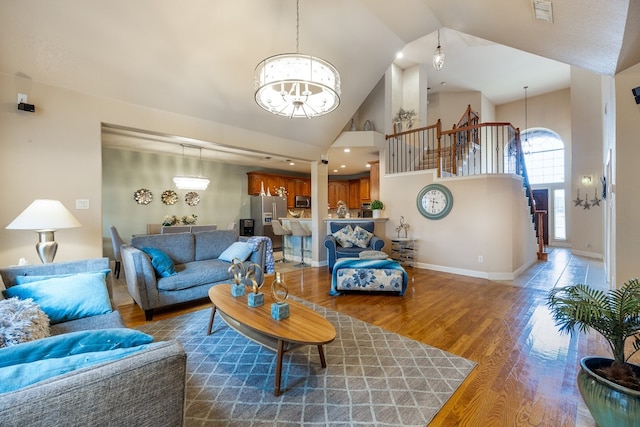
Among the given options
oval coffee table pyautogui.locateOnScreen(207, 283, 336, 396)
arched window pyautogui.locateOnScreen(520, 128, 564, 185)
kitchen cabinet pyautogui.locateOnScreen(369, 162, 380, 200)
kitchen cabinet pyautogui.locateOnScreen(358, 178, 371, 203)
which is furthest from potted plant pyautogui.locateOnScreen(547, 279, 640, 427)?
arched window pyautogui.locateOnScreen(520, 128, 564, 185)

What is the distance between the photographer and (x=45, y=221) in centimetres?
242

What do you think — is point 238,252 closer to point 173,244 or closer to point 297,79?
point 173,244

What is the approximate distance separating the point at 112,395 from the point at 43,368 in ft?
0.79

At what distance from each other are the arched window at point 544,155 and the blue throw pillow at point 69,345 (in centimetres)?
1110

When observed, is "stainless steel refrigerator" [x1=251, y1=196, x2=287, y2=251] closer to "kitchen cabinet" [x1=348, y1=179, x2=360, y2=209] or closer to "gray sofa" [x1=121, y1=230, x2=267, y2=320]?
"kitchen cabinet" [x1=348, y1=179, x2=360, y2=209]

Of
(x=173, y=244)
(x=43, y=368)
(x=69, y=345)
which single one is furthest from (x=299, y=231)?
(x=43, y=368)

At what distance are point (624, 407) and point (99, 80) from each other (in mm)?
5147

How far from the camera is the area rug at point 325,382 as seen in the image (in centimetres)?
160

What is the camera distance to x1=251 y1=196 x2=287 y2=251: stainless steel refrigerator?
25.8ft

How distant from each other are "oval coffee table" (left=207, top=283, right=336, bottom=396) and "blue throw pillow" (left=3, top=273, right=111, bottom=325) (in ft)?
2.83

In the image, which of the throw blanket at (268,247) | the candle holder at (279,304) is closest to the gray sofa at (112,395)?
the candle holder at (279,304)

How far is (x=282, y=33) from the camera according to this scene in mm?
3637

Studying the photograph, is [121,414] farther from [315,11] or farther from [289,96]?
[315,11]

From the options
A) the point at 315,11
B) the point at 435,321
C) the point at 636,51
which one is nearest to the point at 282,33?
the point at 315,11
